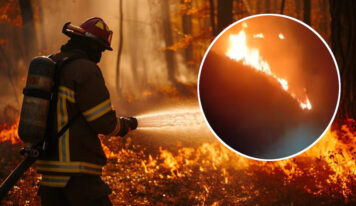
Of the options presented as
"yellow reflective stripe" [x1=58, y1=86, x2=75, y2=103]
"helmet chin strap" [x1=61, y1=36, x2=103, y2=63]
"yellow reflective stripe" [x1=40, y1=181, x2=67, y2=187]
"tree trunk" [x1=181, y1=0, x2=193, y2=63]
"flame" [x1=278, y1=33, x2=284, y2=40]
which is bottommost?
A: "tree trunk" [x1=181, y1=0, x2=193, y2=63]

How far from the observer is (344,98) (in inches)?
244

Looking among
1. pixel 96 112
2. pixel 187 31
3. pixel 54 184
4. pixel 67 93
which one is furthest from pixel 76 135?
pixel 187 31

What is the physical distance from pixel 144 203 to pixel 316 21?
87.0ft

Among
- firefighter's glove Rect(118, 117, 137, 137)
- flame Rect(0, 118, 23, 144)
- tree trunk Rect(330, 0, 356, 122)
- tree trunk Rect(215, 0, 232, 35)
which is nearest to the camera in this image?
firefighter's glove Rect(118, 117, 137, 137)

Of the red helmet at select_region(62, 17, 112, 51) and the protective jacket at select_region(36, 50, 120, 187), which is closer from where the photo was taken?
the protective jacket at select_region(36, 50, 120, 187)

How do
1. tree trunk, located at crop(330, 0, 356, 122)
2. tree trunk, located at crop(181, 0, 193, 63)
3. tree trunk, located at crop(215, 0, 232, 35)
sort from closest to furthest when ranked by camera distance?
tree trunk, located at crop(330, 0, 356, 122) → tree trunk, located at crop(215, 0, 232, 35) → tree trunk, located at crop(181, 0, 193, 63)

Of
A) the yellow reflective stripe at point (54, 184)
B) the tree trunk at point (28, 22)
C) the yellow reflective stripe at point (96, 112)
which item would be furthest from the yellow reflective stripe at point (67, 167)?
the tree trunk at point (28, 22)

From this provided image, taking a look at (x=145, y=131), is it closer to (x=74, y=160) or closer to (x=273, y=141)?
(x=273, y=141)

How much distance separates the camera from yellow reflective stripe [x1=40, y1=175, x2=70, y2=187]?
3570 mm

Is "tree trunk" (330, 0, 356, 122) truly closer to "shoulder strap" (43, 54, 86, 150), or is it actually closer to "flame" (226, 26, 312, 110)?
"flame" (226, 26, 312, 110)

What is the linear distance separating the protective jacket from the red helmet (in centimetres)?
30

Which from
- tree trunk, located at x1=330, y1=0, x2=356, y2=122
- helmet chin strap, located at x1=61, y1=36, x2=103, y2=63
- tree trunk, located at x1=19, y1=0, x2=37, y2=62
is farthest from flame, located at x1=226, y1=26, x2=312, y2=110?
tree trunk, located at x1=19, y1=0, x2=37, y2=62

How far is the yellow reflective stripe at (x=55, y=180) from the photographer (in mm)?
3570

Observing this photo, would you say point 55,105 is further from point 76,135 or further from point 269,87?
point 269,87
